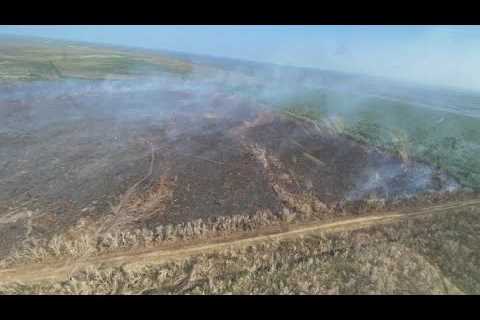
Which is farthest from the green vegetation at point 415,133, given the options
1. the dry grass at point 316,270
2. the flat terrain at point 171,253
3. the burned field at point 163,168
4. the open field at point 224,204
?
the dry grass at point 316,270

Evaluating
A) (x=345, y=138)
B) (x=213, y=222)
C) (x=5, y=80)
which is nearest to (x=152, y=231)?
(x=213, y=222)

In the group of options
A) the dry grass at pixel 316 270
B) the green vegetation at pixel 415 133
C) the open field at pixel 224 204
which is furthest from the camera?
the green vegetation at pixel 415 133

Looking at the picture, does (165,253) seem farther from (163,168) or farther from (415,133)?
(415,133)

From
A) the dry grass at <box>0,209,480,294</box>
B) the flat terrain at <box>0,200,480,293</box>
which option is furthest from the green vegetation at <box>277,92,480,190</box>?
the dry grass at <box>0,209,480,294</box>

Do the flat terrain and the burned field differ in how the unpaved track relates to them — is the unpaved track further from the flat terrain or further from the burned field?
the burned field

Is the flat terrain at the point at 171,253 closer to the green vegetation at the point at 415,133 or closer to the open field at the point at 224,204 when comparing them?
the open field at the point at 224,204

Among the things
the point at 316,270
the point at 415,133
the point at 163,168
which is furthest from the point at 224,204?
the point at 415,133
